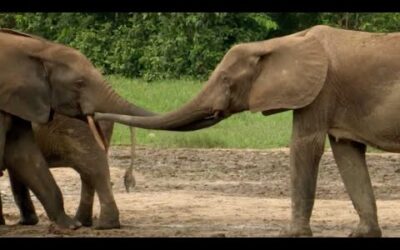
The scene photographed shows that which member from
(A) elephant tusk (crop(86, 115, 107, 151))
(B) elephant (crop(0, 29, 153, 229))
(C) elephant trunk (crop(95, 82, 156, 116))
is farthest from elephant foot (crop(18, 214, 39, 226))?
(C) elephant trunk (crop(95, 82, 156, 116))

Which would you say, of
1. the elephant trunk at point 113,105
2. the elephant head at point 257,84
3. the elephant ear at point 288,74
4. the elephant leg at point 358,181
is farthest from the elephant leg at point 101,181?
the elephant leg at point 358,181

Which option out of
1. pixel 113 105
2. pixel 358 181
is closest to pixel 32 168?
pixel 113 105

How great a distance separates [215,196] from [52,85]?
293 cm

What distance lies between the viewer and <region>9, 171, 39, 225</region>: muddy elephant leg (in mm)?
10688

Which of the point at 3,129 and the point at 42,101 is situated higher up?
the point at 42,101

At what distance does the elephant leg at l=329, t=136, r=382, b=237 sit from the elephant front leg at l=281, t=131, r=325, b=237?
0.19m

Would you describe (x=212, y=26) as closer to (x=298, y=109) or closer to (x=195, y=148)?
(x=195, y=148)

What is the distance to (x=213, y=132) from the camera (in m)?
17.0

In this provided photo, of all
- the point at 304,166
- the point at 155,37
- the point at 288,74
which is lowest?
the point at 155,37

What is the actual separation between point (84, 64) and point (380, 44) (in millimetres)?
1998

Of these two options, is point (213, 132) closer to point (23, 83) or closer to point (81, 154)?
point (81, 154)

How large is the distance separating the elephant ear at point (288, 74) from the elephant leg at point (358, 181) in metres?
0.41

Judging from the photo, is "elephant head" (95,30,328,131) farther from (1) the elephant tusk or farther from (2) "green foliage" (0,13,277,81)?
(2) "green foliage" (0,13,277,81)
